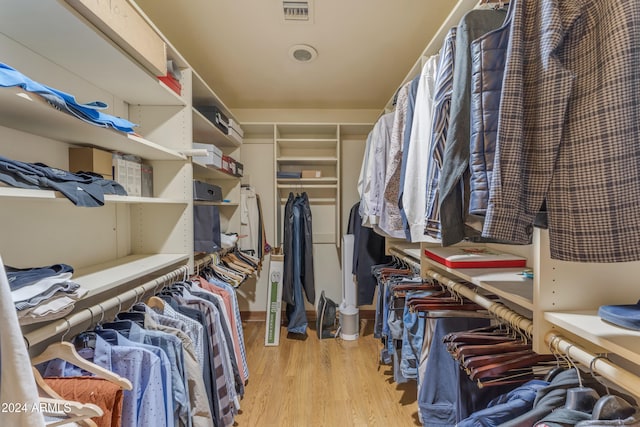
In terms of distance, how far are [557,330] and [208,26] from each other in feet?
7.00

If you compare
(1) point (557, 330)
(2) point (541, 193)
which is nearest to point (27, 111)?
(2) point (541, 193)

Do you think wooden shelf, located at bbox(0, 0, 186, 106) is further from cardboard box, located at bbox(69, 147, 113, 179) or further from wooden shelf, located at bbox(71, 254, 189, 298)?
wooden shelf, located at bbox(71, 254, 189, 298)

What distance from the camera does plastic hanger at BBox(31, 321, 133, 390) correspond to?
2.59 feet

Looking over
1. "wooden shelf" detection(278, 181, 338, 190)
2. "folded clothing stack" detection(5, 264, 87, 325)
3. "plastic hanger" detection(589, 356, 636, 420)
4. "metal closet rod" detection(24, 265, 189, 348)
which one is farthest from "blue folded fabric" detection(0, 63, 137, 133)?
"wooden shelf" detection(278, 181, 338, 190)

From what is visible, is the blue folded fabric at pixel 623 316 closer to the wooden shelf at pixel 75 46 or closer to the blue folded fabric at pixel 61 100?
the blue folded fabric at pixel 61 100

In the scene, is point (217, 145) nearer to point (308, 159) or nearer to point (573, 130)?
point (308, 159)

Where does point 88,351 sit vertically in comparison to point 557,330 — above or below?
below

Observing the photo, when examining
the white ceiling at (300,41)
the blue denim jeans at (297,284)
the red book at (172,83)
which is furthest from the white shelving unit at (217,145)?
the blue denim jeans at (297,284)

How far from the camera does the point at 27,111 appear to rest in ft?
2.72

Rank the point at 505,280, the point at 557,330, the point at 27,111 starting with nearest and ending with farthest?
the point at 557,330, the point at 27,111, the point at 505,280

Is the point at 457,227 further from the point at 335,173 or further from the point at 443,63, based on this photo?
the point at 335,173

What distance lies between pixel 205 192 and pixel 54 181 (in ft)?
3.26

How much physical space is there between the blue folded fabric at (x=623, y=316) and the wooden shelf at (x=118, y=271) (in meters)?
1.38

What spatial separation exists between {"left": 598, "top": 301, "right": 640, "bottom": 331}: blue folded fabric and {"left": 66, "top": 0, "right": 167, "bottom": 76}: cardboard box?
1603 mm
